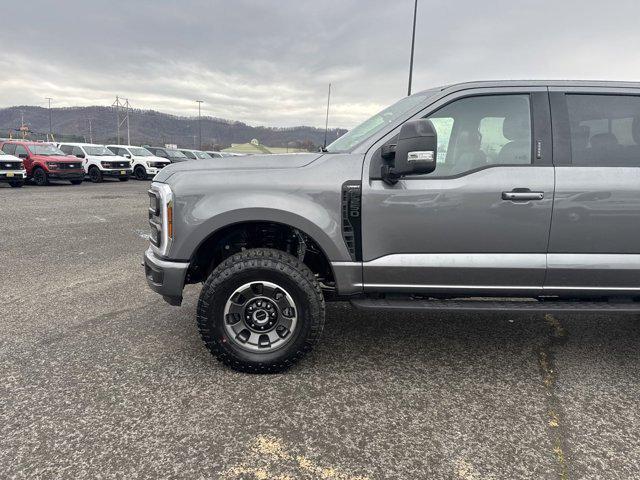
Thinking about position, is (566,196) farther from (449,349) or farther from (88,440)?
(88,440)

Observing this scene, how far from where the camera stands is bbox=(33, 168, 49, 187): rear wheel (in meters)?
17.5

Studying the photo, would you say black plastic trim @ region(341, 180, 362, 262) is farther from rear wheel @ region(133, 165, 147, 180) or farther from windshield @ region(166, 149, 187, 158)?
windshield @ region(166, 149, 187, 158)

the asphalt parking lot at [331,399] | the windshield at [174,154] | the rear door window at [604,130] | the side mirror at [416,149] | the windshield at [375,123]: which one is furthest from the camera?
the windshield at [174,154]

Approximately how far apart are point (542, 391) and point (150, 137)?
120269 millimetres

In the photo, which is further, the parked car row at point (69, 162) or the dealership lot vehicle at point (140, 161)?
the dealership lot vehicle at point (140, 161)

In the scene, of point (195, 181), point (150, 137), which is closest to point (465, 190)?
point (195, 181)

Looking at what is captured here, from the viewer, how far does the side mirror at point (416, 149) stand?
2600 millimetres

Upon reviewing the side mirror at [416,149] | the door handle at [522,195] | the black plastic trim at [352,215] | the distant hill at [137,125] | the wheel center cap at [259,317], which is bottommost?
the wheel center cap at [259,317]

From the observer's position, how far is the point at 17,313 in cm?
402

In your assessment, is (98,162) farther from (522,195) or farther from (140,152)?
(522,195)

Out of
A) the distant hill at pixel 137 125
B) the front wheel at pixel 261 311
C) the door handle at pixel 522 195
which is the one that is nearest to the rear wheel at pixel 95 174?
the front wheel at pixel 261 311

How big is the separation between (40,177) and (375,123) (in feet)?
60.8

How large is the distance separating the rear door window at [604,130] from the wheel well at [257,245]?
6.07 ft

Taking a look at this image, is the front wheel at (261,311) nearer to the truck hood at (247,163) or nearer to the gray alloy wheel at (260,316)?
the gray alloy wheel at (260,316)
